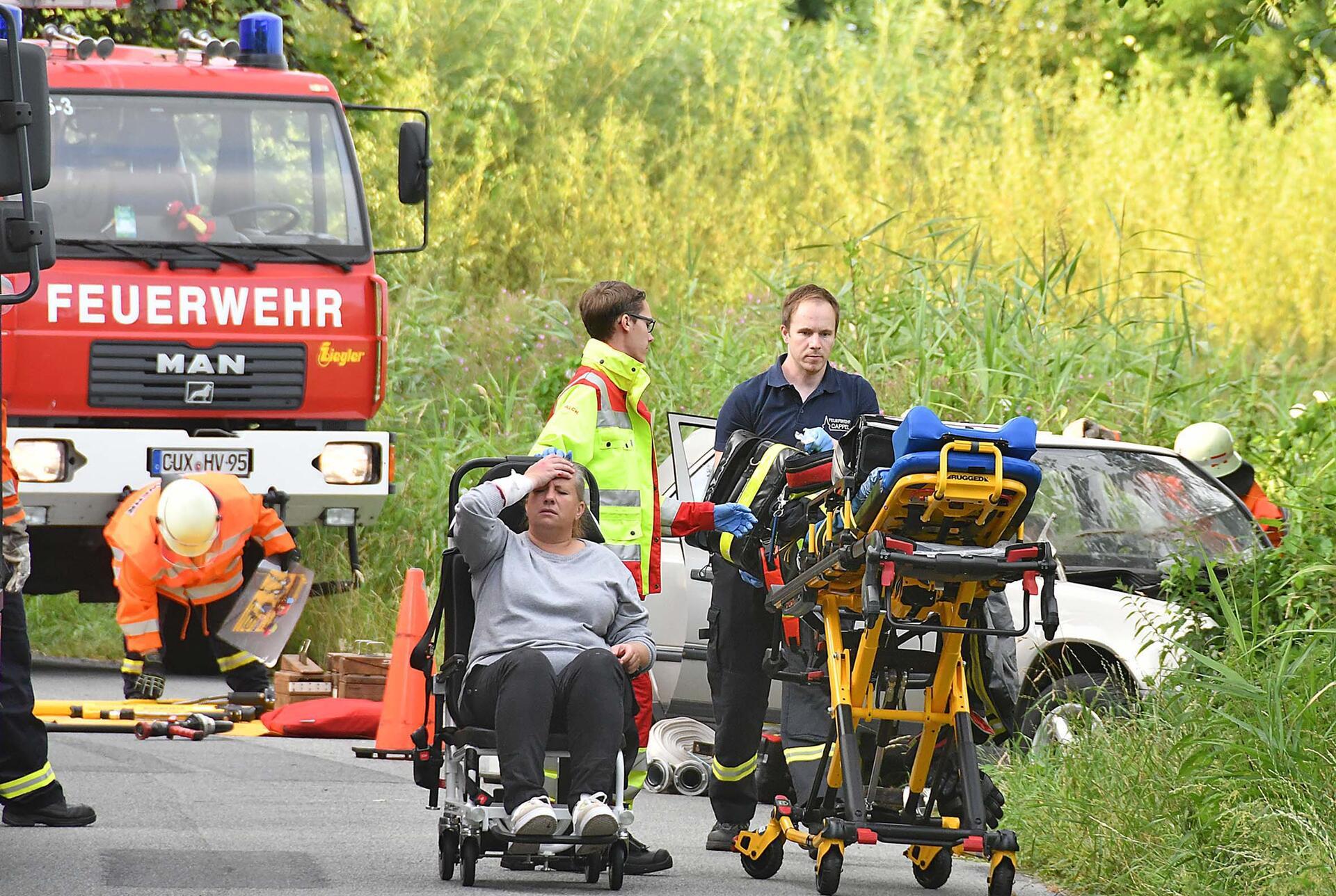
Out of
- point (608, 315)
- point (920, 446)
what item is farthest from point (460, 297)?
point (920, 446)

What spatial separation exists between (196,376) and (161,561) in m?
1.53

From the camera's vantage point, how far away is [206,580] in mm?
11352

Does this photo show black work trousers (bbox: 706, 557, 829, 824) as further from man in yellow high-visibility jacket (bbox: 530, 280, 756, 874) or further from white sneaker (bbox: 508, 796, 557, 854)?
white sneaker (bbox: 508, 796, 557, 854)

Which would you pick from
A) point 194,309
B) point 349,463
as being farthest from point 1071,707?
point 194,309

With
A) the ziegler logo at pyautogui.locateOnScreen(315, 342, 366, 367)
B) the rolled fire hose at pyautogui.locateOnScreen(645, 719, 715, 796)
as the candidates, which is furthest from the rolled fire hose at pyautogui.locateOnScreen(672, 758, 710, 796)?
the ziegler logo at pyautogui.locateOnScreen(315, 342, 366, 367)

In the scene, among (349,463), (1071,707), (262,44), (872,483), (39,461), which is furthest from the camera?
(262,44)

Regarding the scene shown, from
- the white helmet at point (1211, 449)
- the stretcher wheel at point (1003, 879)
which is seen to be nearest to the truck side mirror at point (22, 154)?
the stretcher wheel at point (1003, 879)

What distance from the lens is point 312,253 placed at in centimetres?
1256

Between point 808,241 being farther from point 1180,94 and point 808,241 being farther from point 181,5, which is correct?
point 181,5

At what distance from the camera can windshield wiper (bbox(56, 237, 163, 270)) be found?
12.2 meters

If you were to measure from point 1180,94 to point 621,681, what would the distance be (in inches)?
553

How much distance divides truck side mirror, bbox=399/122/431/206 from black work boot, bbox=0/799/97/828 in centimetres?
604

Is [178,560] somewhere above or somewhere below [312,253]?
below

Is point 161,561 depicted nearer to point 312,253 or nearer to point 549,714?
point 312,253
